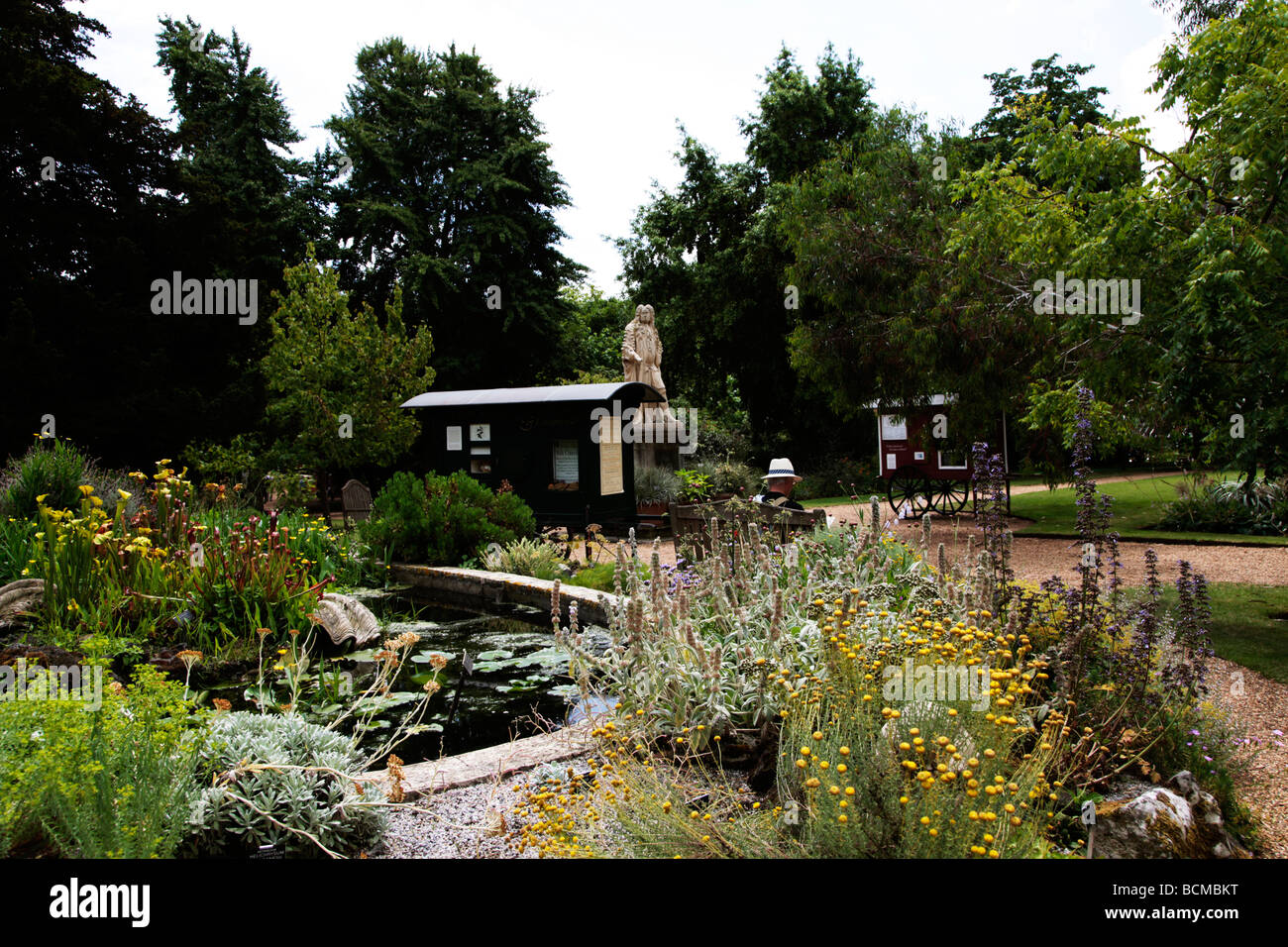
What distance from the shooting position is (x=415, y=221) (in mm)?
25172

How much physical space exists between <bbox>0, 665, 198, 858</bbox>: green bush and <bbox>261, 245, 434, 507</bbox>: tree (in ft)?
43.9

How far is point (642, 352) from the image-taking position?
17.8 m

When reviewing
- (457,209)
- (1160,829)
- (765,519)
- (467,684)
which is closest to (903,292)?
(765,519)

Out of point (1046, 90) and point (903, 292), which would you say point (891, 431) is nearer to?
point (903, 292)

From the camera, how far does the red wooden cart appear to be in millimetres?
13086

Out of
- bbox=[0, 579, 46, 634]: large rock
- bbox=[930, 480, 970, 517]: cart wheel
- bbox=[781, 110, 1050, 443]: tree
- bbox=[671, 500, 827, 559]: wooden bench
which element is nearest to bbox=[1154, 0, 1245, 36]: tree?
bbox=[781, 110, 1050, 443]: tree

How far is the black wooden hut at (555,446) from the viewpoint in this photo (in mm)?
12836

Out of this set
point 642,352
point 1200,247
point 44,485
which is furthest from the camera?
point 642,352

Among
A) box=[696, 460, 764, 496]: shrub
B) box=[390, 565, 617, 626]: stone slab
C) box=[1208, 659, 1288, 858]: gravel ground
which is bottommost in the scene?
Result: box=[1208, 659, 1288, 858]: gravel ground

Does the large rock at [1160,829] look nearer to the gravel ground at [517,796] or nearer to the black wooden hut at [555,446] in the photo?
the gravel ground at [517,796]

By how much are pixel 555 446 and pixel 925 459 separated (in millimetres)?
10559

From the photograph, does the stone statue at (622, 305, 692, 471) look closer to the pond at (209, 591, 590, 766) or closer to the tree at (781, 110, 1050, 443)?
the tree at (781, 110, 1050, 443)

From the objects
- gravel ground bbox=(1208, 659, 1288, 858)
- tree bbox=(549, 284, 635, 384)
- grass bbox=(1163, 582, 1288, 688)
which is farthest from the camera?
tree bbox=(549, 284, 635, 384)
